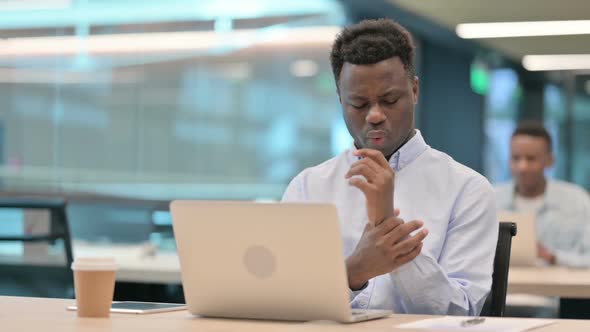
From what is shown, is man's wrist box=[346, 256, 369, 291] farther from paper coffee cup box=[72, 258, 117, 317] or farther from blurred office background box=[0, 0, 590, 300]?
blurred office background box=[0, 0, 590, 300]

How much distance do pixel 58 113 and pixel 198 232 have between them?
6.01 metres

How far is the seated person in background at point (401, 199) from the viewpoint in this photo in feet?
7.57

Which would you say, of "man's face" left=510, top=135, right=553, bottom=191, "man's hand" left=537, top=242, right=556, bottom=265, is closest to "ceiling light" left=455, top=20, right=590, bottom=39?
"man's face" left=510, top=135, right=553, bottom=191

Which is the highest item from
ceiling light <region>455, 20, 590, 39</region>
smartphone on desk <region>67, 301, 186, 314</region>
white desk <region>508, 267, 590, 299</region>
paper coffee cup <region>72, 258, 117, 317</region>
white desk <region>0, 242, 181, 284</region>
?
ceiling light <region>455, 20, 590, 39</region>

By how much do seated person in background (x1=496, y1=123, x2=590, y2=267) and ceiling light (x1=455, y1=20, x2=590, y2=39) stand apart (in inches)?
178

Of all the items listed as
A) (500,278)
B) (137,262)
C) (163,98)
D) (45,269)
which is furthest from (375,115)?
(163,98)

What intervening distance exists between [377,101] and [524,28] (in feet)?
26.5

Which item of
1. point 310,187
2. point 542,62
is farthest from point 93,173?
point 542,62

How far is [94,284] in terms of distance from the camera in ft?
7.20

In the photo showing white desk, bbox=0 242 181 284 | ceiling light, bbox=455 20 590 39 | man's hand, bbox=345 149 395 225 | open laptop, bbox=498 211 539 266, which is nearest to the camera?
man's hand, bbox=345 149 395 225

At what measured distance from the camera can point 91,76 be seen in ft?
26.2

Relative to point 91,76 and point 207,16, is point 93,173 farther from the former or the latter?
point 207,16

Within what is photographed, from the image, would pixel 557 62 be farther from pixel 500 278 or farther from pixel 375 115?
pixel 375 115

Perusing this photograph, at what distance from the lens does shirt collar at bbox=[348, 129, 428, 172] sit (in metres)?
2.62
